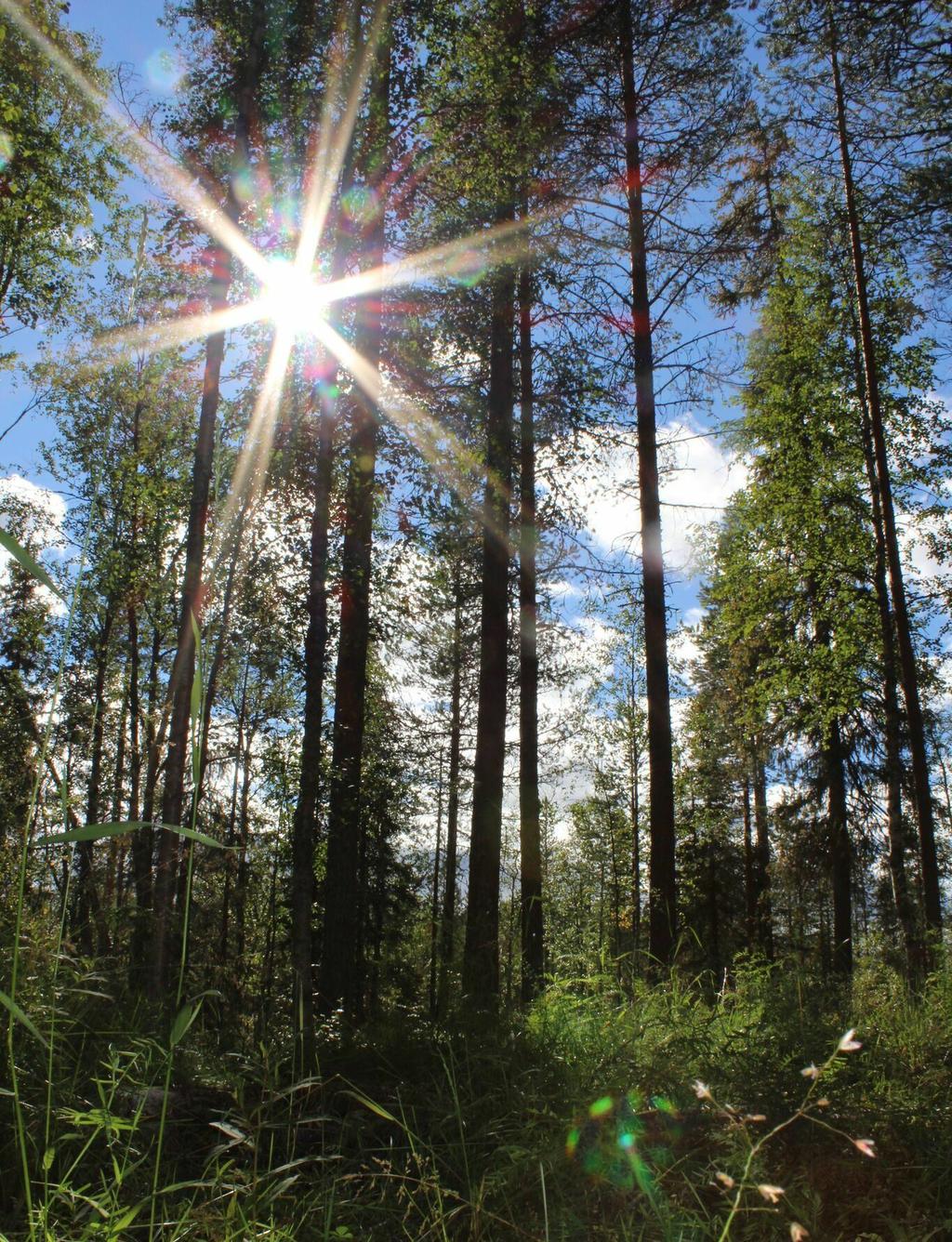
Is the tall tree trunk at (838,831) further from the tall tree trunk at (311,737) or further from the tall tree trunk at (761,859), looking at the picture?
the tall tree trunk at (311,737)

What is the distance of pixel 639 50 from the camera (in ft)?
36.4

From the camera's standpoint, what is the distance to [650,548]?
417 inches

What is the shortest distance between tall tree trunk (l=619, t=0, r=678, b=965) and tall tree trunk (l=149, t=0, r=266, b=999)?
16.4ft

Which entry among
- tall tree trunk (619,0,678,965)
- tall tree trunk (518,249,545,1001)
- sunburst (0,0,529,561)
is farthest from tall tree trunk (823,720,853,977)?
sunburst (0,0,529,561)

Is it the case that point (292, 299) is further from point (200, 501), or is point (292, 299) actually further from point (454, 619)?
point (454, 619)

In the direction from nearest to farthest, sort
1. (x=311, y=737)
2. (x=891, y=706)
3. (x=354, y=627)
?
(x=311, y=737) → (x=354, y=627) → (x=891, y=706)

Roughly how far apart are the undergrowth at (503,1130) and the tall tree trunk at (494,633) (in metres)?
4.26

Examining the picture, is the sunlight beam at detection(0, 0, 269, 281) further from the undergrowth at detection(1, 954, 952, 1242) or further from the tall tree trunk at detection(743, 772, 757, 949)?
the tall tree trunk at detection(743, 772, 757, 949)

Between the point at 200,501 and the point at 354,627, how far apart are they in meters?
2.54

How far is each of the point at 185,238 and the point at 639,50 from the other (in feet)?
23.2

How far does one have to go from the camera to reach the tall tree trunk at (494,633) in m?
8.98

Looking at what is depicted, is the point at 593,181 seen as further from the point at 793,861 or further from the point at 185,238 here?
the point at 793,861

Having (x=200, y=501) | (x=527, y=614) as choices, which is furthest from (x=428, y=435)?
(x=527, y=614)

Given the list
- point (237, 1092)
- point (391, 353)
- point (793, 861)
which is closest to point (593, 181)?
point (391, 353)
